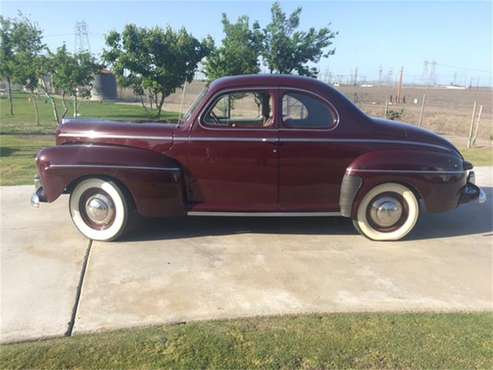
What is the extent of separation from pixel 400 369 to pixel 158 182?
2.97 meters

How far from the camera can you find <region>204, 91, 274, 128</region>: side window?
15.8 ft

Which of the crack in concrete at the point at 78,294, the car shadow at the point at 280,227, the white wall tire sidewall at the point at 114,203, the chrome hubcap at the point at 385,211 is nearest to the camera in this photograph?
the crack in concrete at the point at 78,294

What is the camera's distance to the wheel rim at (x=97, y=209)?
4754 millimetres

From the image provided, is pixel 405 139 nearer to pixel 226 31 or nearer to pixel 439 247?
pixel 439 247

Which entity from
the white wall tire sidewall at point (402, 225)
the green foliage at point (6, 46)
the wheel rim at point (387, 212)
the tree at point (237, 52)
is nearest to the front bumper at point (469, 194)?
the white wall tire sidewall at point (402, 225)

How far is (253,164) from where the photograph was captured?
4758mm

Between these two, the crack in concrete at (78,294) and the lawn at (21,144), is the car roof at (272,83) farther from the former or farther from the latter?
the crack in concrete at (78,294)

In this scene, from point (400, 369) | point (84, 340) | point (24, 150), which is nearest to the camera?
point (400, 369)

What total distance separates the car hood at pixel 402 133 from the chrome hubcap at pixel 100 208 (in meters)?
3.07

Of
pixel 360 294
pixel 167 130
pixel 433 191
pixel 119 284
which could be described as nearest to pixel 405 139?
pixel 433 191

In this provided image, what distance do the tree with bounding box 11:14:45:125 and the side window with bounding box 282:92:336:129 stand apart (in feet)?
46.1

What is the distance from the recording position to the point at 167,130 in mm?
4770

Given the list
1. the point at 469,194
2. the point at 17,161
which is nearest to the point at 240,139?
the point at 469,194

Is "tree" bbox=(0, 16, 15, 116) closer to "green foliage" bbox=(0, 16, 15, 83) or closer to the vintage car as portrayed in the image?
"green foliage" bbox=(0, 16, 15, 83)
